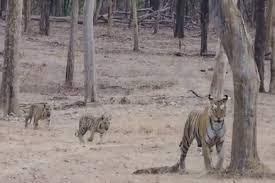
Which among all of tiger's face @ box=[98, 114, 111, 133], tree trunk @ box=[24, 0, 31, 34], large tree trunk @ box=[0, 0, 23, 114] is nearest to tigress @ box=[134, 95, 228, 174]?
tiger's face @ box=[98, 114, 111, 133]

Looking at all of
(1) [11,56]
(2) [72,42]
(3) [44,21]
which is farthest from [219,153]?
(3) [44,21]

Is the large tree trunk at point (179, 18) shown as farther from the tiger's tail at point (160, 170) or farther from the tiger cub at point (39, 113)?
the tiger's tail at point (160, 170)

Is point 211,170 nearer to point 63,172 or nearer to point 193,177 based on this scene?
point 193,177

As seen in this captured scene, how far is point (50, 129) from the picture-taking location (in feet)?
52.3

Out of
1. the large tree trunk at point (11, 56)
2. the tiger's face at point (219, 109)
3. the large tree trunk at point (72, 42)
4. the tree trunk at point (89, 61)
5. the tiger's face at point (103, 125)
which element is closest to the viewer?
the tiger's face at point (219, 109)

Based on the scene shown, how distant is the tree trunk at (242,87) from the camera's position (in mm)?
10539

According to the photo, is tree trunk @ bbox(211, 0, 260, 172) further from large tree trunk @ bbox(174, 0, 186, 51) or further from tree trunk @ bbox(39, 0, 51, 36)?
large tree trunk @ bbox(174, 0, 186, 51)

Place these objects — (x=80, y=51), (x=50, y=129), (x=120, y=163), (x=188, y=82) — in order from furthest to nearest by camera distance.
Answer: (x=80, y=51) < (x=188, y=82) < (x=50, y=129) < (x=120, y=163)

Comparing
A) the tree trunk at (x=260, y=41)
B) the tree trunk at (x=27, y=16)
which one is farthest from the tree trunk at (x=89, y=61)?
the tree trunk at (x=27, y=16)

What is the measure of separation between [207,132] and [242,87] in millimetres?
829

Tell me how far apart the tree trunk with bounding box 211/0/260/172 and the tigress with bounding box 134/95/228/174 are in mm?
225

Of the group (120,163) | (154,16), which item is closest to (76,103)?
(120,163)

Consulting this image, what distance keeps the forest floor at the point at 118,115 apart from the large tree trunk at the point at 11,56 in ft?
2.13

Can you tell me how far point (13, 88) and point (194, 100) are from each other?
5.36 meters
